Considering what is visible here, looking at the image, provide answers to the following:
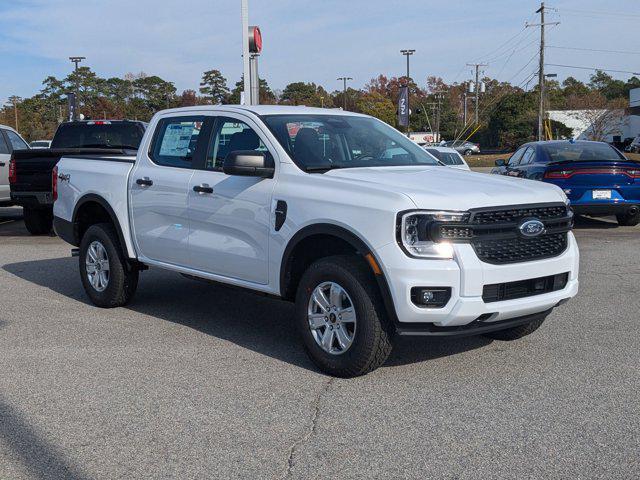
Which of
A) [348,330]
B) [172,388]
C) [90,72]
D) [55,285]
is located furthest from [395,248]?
[90,72]

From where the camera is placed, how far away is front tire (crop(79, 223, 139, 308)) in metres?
7.46

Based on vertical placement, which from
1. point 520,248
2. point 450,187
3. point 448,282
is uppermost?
point 450,187

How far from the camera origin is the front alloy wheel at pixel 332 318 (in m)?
5.26

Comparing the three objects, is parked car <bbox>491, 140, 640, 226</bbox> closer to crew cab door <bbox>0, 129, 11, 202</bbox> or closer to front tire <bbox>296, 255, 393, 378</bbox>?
front tire <bbox>296, 255, 393, 378</bbox>

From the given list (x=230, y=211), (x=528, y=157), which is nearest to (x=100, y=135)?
(x=528, y=157)

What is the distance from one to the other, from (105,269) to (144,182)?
1.14 meters

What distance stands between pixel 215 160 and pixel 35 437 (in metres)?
2.92

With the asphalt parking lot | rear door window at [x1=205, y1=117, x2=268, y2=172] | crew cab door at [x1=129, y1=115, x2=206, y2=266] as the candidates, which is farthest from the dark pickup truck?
rear door window at [x1=205, y1=117, x2=268, y2=172]

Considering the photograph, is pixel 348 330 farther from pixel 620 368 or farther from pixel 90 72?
pixel 90 72

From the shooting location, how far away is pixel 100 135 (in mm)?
13250

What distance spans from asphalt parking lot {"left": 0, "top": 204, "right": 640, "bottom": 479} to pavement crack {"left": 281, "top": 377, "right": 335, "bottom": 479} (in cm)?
1

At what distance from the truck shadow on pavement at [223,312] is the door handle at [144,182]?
1154 millimetres

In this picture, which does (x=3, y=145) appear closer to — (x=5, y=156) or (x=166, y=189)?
(x=5, y=156)

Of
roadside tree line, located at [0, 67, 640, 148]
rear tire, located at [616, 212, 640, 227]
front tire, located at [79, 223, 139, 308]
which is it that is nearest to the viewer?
front tire, located at [79, 223, 139, 308]
